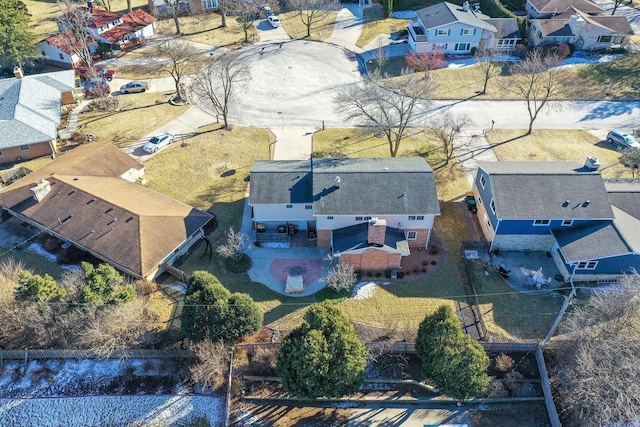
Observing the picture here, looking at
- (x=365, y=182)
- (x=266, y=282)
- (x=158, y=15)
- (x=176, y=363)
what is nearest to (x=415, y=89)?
(x=365, y=182)

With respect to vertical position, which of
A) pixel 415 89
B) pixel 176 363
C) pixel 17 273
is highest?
pixel 415 89

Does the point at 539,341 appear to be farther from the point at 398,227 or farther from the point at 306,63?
the point at 306,63

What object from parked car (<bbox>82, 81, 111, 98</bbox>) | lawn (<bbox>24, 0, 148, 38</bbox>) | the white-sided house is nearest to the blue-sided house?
parked car (<bbox>82, 81, 111, 98</bbox>)

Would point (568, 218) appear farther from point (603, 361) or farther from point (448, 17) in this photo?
point (448, 17)

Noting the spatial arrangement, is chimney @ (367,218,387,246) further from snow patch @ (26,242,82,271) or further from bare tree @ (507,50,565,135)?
bare tree @ (507,50,565,135)

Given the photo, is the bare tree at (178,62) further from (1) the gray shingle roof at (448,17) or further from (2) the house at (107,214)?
(1) the gray shingle roof at (448,17)

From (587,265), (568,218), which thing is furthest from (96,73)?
(587,265)

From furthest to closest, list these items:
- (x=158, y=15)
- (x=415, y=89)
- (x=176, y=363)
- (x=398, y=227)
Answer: (x=158, y=15) < (x=415, y=89) < (x=398, y=227) < (x=176, y=363)
